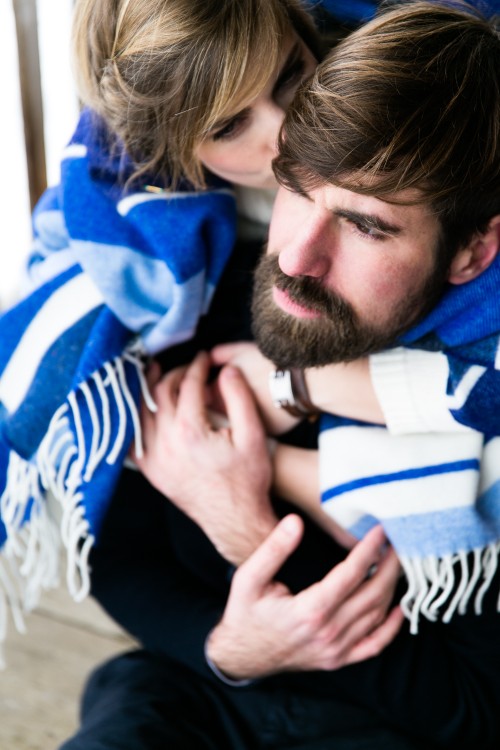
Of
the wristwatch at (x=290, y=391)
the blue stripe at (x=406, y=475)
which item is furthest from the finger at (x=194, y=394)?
the blue stripe at (x=406, y=475)

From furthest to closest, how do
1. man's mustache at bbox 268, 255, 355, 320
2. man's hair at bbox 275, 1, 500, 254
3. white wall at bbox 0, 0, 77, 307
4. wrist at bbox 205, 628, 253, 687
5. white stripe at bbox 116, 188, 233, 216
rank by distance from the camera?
white wall at bbox 0, 0, 77, 307, wrist at bbox 205, 628, 253, 687, white stripe at bbox 116, 188, 233, 216, man's mustache at bbox 268, 255, 355, 320, man's hair at bbox 275, 1, 500, 254

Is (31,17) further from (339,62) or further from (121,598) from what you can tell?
(121,598)

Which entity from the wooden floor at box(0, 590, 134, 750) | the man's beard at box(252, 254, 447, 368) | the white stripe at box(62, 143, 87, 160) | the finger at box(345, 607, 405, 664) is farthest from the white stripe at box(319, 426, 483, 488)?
the wooden floor at box(0, 590, 134, 750)

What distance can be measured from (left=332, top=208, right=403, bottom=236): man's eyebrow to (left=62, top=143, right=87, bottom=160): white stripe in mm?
368

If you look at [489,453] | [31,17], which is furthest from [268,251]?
[31,17]

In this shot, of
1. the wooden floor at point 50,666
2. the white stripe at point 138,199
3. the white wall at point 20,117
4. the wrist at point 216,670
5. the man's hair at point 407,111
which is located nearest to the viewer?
the man's hair at point 407,111

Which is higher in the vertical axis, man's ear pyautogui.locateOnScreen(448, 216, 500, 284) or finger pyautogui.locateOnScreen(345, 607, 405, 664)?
man's ear pyautogui.locateOnScreen(448, 216, 500, 284)

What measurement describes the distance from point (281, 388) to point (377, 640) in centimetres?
36

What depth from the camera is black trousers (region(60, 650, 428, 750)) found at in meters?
1.11

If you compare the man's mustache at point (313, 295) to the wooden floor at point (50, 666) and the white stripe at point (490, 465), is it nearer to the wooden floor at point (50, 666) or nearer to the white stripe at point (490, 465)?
the white stripe at point (490, 465)

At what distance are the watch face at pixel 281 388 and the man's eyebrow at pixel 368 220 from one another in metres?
0.25

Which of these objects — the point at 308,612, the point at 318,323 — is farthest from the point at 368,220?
the point at 308,612

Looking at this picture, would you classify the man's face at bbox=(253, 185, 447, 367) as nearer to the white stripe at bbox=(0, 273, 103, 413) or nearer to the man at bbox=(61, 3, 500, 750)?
the man at bbox=(61, 3, 500, 750)

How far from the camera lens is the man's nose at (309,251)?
87 centimetres
